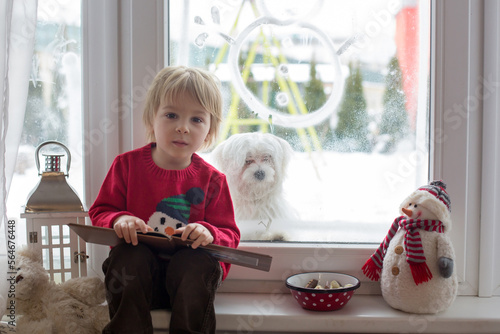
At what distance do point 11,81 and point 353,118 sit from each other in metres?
0.75

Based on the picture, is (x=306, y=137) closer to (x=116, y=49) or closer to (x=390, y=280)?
(x=390, y=280)

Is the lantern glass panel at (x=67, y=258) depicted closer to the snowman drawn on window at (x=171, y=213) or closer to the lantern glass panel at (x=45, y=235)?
the lantern glass panel at (x=45, y=235)

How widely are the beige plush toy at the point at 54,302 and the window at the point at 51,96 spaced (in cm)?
19

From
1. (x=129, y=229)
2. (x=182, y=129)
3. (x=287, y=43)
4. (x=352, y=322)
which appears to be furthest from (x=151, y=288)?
(x=287, y=43)

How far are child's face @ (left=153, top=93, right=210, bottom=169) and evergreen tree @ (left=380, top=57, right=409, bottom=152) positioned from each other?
440 mm

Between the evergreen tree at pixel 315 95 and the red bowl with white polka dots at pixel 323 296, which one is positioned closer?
the red bowl with white polka dots at pixel 323 296

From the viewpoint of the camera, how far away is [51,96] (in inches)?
47.4

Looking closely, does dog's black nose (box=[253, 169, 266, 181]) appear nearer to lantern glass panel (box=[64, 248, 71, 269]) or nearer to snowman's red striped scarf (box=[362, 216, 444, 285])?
snowman's red striped scarf (box=[362, 216, 444, 285])

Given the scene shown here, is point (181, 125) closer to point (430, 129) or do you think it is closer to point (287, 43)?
point (287, 43)

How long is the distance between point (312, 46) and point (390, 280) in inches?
22.4

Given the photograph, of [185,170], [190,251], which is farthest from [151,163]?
[190,251]

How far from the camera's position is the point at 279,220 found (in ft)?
4.06

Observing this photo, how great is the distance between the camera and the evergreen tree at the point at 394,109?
4.00 feet

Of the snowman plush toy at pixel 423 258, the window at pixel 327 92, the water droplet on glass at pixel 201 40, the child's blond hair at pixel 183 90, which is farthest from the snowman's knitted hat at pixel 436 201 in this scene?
the water droplet on glass at pixel 201 40
